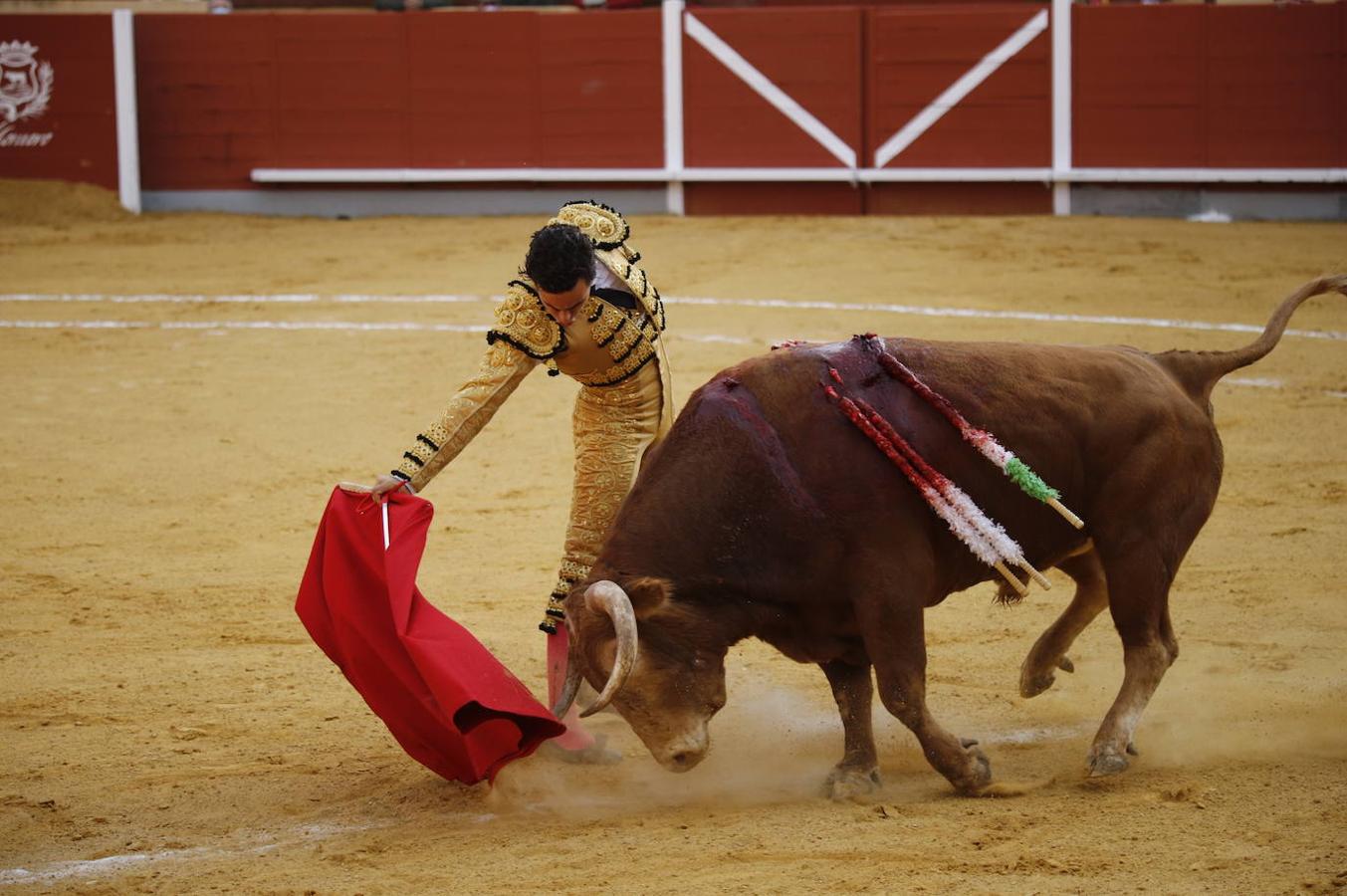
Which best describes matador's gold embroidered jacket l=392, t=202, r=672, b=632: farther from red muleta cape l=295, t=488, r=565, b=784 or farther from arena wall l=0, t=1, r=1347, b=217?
arena wall l=0, t=1, r=1347, b=217

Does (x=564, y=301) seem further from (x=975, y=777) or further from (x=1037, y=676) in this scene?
(x=1037, y=676)

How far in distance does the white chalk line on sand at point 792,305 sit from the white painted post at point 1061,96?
326 centimetres

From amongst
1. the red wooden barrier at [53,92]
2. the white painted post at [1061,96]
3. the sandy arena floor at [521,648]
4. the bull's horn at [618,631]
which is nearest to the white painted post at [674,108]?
the sandy arena floor at [521,648]

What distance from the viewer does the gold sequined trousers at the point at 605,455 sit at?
3771mm

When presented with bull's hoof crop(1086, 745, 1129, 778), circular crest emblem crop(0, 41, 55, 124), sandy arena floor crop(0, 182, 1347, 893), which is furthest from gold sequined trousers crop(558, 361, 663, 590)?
circular crest emblem crop(0, 41, 55, 124)

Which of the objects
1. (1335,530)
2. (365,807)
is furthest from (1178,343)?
(365,807)

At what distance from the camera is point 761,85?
12.0 metres

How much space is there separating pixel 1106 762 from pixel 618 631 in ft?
3.63

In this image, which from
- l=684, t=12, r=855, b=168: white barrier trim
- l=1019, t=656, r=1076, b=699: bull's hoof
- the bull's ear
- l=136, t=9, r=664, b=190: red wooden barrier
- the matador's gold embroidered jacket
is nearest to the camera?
the bull's ear

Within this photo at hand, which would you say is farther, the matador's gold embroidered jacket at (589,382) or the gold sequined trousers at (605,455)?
the gold sequined trousers at (605,455)

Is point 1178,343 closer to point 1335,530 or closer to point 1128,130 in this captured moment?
point 1335,530

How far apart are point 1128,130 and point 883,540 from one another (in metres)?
8.95

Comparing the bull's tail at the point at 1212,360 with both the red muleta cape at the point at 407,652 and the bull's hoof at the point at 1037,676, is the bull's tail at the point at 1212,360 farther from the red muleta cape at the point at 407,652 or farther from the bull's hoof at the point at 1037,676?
the red muleta cape at the point at 407,652

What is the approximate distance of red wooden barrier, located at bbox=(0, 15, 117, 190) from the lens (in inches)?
483
